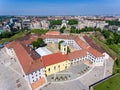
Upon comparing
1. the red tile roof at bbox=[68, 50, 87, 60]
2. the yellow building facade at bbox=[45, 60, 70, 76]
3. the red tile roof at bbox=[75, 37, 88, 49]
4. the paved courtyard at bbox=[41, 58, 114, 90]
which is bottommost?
the paved courtyard at bbox=[41, 58, 114, 90]

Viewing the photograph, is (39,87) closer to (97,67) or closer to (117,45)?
(97,67)

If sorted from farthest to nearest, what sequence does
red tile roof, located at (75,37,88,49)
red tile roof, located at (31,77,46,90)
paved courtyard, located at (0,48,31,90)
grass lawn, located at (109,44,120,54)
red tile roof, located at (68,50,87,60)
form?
grass lawn, located at (109,44,120,54)
red tile roof, located at (75,37,88,49)
red tile roof, located at (68,50,87,60)
paved courtyard, located at (0,48,31,90)
red tile roof, located at (31,77,46,90)

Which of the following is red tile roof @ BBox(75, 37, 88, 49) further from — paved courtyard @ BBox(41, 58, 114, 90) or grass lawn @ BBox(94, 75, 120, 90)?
grass lawn @ BBox(94, 75, 120, 90)

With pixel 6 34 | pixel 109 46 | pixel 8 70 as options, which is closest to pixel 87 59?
pixel 109 46

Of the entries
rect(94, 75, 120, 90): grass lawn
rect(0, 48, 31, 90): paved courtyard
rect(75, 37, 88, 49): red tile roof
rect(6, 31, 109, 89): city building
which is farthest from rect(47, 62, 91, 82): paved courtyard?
rect(75, 37, 88, 49): red tile roof

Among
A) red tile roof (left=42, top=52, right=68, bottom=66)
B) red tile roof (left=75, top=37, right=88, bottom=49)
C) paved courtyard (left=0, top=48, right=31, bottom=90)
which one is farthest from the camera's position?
red tile roof (left=75, top=37, right=88, bottom=49)

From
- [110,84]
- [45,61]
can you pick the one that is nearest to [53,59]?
[45,61]

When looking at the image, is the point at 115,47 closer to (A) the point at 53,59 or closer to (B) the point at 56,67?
(B) the point at 56,67
